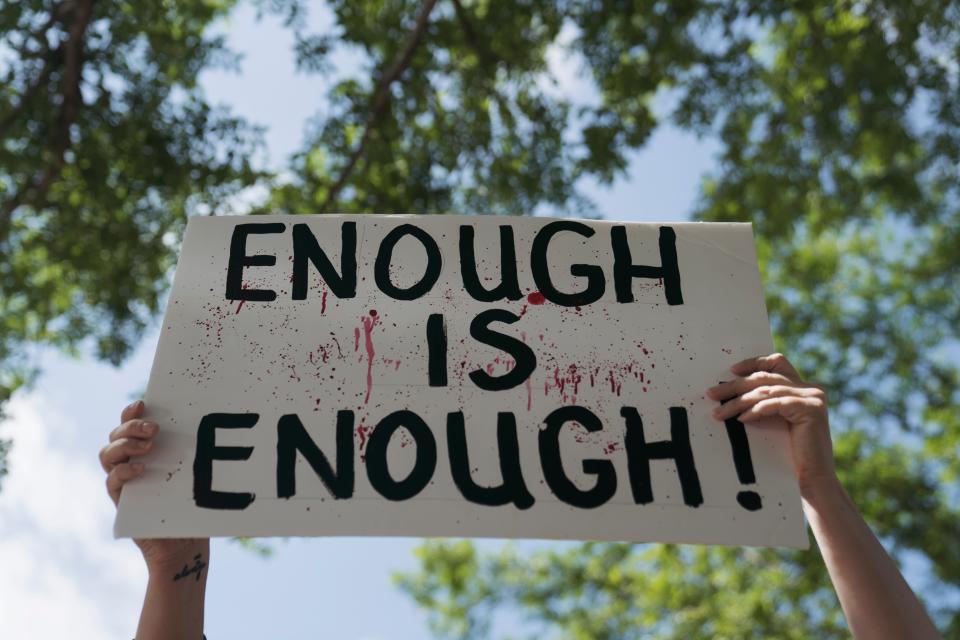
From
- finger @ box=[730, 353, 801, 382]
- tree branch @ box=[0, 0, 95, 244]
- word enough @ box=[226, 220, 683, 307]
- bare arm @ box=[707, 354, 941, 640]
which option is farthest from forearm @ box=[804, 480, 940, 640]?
tree branch @ box=[0, 0, 95, 244]

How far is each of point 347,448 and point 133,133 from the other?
→ 2.83m

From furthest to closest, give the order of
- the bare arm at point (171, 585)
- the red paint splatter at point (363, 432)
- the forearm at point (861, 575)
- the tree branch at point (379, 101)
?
the tree branch at point (379, 101)
the bare arm at point (171, 585)
the red paint splatter at point (363, 432)
the forearm at point (861, 575)

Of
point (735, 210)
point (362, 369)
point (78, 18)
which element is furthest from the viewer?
point (735, 210)

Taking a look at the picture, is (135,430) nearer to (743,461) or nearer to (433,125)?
(743,461)

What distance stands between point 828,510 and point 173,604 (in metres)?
1.34

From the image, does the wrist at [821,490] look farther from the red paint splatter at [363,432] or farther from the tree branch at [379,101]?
the tree branch at [379,101]

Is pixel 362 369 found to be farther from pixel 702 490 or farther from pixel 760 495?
pixel 760 495

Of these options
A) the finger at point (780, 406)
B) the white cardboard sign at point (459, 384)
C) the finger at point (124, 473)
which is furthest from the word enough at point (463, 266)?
the finger at point (124, 473)

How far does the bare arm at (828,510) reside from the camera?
1.35 meters

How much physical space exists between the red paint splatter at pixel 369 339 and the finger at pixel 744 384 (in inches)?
26.9

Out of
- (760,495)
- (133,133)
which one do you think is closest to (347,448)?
(760,495)

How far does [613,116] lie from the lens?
4.07 metres

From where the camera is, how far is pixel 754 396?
1.46m

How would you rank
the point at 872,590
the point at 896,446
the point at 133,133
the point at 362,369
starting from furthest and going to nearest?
1. the point at 896,446
2. the point at 133,133
3. the point at 362,369
4. the point at 872,590
